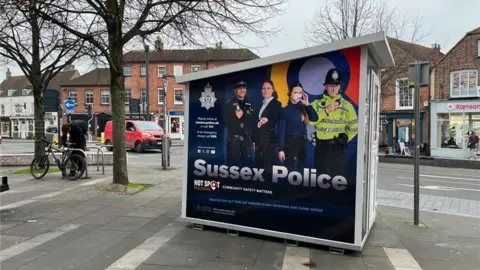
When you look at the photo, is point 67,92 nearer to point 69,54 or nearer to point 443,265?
point 69,54

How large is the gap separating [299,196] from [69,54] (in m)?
11.9

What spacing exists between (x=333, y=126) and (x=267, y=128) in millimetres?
900

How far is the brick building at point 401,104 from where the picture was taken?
3111 centimetres

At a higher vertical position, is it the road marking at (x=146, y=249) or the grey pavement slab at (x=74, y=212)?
the grey pavement slab at (x=74, y=212)

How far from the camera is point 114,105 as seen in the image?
31.7 ft

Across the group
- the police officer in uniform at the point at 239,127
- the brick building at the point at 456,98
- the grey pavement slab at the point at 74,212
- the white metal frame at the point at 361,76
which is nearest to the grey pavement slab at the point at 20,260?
the grey pavement slab at the point at 74,212

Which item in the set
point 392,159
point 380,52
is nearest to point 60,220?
point 380,52

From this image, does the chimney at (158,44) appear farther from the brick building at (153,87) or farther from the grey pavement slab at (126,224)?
the brick building at (153,87)

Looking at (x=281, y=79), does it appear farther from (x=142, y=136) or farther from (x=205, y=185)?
(x=142, y=136)

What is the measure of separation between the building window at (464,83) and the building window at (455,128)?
1.39m

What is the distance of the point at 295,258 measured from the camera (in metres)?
5.14

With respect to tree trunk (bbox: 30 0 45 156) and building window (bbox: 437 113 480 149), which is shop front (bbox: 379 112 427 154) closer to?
building window (bbox: 437 113 480 149)

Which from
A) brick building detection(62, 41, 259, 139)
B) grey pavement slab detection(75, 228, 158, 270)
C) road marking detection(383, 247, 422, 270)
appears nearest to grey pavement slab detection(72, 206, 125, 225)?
grey pavement slab detection(75, 228, 158, 270)

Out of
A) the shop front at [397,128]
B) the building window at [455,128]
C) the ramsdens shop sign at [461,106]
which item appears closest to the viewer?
the ramsdens shop sign at [461,106]
